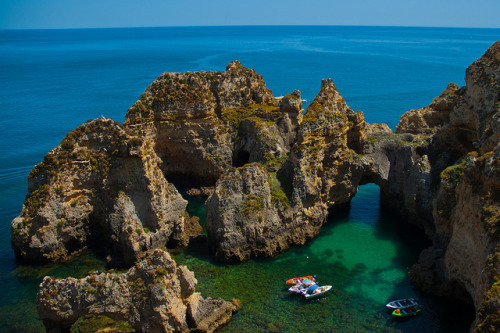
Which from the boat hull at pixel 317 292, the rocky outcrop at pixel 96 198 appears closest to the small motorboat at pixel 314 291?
the boat hull at pixel 317 292

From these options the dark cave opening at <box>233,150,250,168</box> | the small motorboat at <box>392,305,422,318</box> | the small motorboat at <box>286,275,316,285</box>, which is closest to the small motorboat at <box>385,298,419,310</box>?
the small motorboat at <box>392,305,422,318</box>

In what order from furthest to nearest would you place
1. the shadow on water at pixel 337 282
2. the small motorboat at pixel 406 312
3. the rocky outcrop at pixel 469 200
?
the small motorboat at pixel 406 312 < the shadow on water at pixel 337 282 < the rocky outcrop at pixel 469 200

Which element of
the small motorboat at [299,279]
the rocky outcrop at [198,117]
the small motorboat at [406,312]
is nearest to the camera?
the small motorboat at [406,312]

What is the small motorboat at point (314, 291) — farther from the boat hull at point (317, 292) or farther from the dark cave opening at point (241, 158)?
the dark cave opening at point (241, 158)

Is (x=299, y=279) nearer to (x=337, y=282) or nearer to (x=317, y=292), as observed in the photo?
(x=317, y=292)

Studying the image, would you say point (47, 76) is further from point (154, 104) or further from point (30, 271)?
point (30, 271)

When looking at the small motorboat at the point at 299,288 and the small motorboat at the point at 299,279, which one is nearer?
the small motorboat at the point at 299,288
